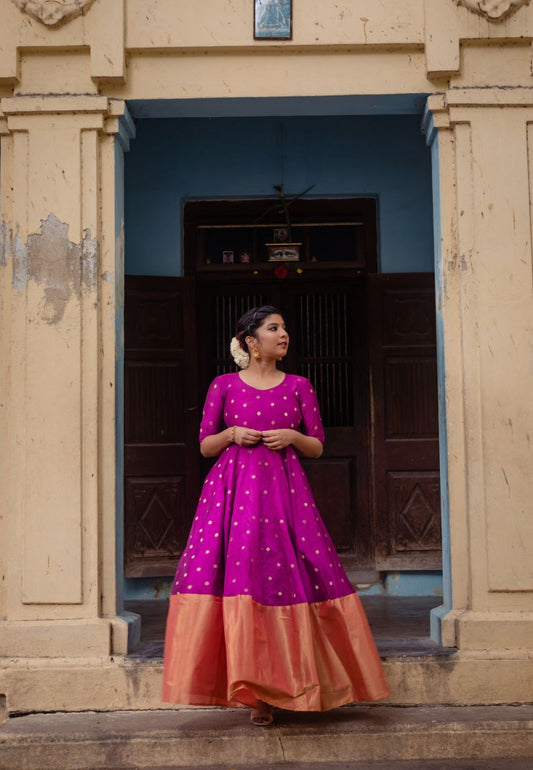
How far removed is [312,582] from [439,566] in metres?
2.43

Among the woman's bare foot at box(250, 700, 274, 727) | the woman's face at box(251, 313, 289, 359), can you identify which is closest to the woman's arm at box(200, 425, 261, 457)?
the woman's face at box(251, 313, 289, 359)

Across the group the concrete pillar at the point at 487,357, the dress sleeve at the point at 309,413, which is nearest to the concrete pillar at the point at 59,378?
the dress sleeve at the point at 309,413

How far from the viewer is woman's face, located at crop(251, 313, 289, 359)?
4102 mm

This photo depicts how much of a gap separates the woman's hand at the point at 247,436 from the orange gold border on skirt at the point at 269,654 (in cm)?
70

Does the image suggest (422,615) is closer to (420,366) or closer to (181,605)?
(420,366)

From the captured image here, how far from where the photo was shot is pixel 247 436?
156 inches

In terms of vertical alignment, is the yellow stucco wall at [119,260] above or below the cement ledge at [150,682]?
above

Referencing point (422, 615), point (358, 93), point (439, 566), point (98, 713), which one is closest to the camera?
point (98, 713)

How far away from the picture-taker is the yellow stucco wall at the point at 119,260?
431cm

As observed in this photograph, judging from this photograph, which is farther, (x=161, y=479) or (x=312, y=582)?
(x=161, y=479)

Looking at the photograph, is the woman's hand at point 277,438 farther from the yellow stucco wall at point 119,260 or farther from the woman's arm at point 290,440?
the yellow stucco wall at point 119,260

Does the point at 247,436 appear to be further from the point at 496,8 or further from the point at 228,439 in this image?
the point at 496,8

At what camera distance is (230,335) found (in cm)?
643

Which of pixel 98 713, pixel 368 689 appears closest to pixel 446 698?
pixel 368 689
